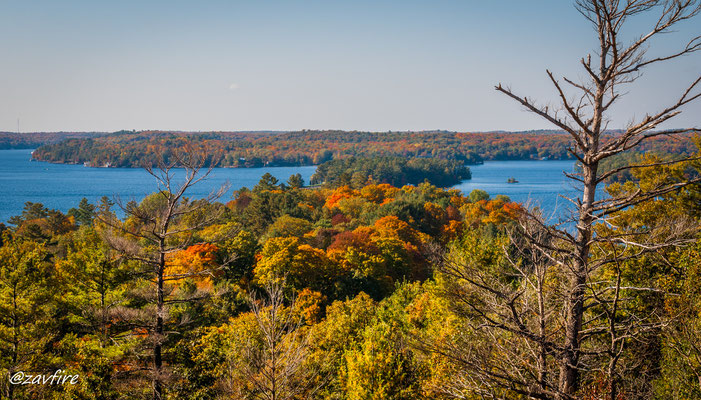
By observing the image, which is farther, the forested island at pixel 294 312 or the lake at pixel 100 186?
the lake at pixel 100 186

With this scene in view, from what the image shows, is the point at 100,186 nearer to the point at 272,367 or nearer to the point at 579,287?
the point at 272,367

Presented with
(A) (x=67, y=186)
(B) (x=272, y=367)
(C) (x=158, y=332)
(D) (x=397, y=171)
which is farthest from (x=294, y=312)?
(A) (x=67, y=186)

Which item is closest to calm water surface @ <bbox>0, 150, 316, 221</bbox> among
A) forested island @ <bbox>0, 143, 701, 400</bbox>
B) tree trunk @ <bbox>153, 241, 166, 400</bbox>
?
forested island @ <bbox>0, 143, 701, 400</bbox>

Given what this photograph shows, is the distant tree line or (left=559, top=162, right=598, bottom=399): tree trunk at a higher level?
(left=559, top=162, right=598, bottom=399): tree trunk

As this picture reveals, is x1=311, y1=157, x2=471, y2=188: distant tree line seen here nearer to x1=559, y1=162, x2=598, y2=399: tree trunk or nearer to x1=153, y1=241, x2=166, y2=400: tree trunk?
x1=153, y1=241, x2=166, y2=400: tree trunk

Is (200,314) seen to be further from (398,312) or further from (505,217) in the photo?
(505,217)

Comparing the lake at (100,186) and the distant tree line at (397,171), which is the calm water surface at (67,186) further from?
the distant tree line at (397,171)

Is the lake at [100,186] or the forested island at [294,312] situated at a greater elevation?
the forested island at [294,312]

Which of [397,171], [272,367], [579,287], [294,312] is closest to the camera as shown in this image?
[579,287]

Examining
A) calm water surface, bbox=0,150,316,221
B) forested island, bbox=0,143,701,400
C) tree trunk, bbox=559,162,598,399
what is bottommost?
calm water surface, bbox=0,150,316,221

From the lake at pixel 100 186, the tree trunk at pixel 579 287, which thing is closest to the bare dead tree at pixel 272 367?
the tree trunk at pixel 579 287

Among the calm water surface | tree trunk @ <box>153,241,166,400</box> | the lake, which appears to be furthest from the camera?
the calm water surface

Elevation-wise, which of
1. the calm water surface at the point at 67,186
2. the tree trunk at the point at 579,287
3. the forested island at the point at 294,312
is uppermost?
the tree trunk at the point at 579,287

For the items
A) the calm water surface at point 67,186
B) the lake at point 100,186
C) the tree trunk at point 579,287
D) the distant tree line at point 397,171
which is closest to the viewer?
the tree trunk at point 579,287
